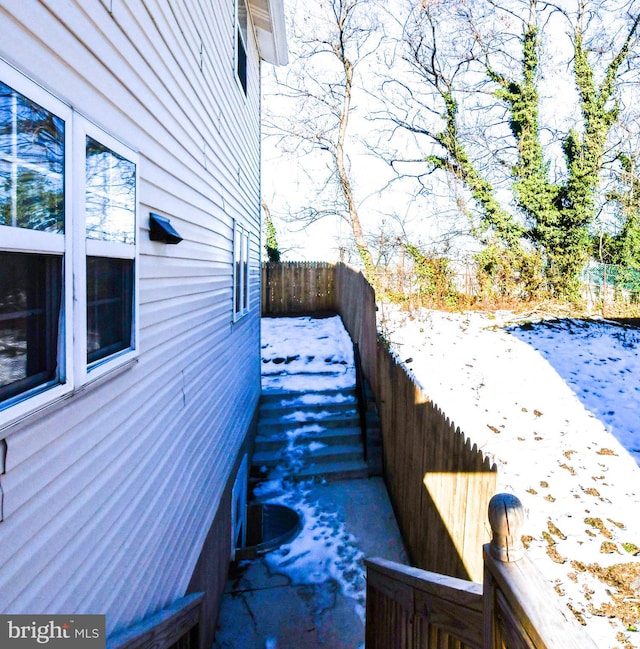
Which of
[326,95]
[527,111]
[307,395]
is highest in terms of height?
[326,95]

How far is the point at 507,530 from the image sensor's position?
133 centimetres

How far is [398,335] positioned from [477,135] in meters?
9.70

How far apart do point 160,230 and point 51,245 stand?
4.06 feet

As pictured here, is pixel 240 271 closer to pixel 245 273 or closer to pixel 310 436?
pixel 245 273

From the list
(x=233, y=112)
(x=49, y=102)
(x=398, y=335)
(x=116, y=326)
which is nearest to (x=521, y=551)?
(x=116, y=326)

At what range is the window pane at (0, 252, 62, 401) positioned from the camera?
1274mm

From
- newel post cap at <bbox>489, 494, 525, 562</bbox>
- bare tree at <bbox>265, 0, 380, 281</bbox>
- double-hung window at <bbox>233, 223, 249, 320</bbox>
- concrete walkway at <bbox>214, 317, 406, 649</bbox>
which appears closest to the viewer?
newel post cap at <bbox>489, 494, 525, 562</bbox>

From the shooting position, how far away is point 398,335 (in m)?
9.71

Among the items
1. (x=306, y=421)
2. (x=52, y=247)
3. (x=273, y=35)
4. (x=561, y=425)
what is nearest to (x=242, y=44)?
(x=273, y=35)

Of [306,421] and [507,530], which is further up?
[507,530]

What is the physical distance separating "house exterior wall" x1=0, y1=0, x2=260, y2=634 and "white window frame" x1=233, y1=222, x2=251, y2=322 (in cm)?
67

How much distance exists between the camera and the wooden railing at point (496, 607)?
107 centimetres
